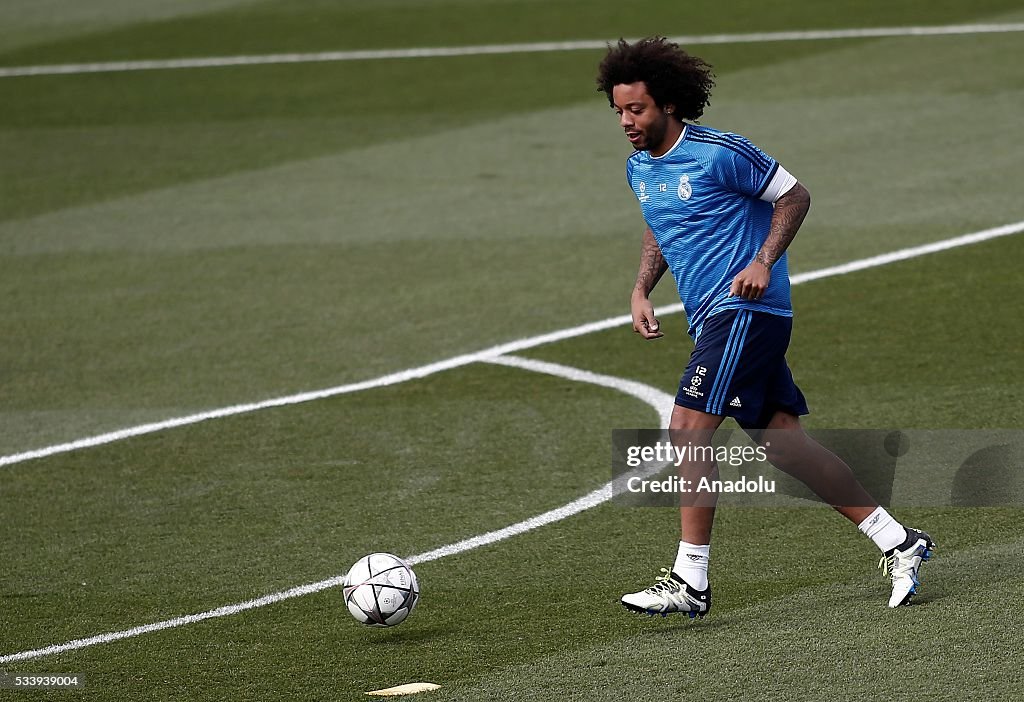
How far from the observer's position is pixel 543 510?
832 centimetres

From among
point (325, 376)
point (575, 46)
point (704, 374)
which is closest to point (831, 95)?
point (575, 46)

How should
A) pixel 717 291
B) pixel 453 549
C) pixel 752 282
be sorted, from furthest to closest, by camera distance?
pixel 453 549 → pixel 717 291 → pixel 752 282

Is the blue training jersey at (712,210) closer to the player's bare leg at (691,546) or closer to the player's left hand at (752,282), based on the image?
the player's left hand at (752,282)

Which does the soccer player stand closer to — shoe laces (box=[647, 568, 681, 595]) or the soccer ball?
shoe laces (box=[647, 568, 681, 595])

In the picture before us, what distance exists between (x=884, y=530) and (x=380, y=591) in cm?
201

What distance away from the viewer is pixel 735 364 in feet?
21.4

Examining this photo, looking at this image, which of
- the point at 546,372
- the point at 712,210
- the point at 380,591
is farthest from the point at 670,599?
the point at 546,372

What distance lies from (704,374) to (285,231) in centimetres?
916

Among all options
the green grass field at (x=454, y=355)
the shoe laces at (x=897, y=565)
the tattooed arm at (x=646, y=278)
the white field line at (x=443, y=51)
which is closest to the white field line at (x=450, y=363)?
the green grass field at (x=454, y=355)

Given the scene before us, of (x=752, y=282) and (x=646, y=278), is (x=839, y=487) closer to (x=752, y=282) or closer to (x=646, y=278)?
(x=752, y=282)

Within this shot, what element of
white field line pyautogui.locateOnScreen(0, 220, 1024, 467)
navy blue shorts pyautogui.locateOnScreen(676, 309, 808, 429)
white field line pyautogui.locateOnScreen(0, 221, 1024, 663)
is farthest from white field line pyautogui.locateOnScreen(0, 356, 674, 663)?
navy blue shorts pyautogui.locateOnScreen(676, 309, 808, 429)

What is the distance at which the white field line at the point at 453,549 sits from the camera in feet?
22.7

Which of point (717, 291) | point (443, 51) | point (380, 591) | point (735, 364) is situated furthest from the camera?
point (443, 51)

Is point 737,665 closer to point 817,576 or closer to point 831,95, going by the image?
point 817,576
